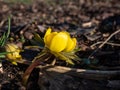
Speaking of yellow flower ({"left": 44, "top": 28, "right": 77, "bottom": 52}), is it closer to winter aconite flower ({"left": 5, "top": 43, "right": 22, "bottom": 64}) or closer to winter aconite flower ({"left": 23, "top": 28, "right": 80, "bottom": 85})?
winter aconite flower ({"left": 23, "top": 28, "right": 80, "bottom": 85})

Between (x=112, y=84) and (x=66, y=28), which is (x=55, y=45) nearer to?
(x=112, y=84)

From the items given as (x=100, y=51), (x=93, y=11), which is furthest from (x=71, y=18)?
(x=100, y=51)

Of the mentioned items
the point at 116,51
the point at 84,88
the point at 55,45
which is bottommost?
the point at 84,88

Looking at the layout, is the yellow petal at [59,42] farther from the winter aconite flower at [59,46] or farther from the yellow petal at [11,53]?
the yellow petal at [11,53]

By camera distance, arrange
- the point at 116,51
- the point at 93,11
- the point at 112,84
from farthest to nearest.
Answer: the point at 93,11
the point at 116,51
the point at 112,84

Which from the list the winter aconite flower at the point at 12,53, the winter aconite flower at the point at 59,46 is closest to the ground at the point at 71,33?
the winter aconite flower at the point at 12,53

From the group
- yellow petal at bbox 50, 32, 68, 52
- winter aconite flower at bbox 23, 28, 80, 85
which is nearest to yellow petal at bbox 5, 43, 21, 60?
winter aconite flower at bbox 23, 28, 80, 85
